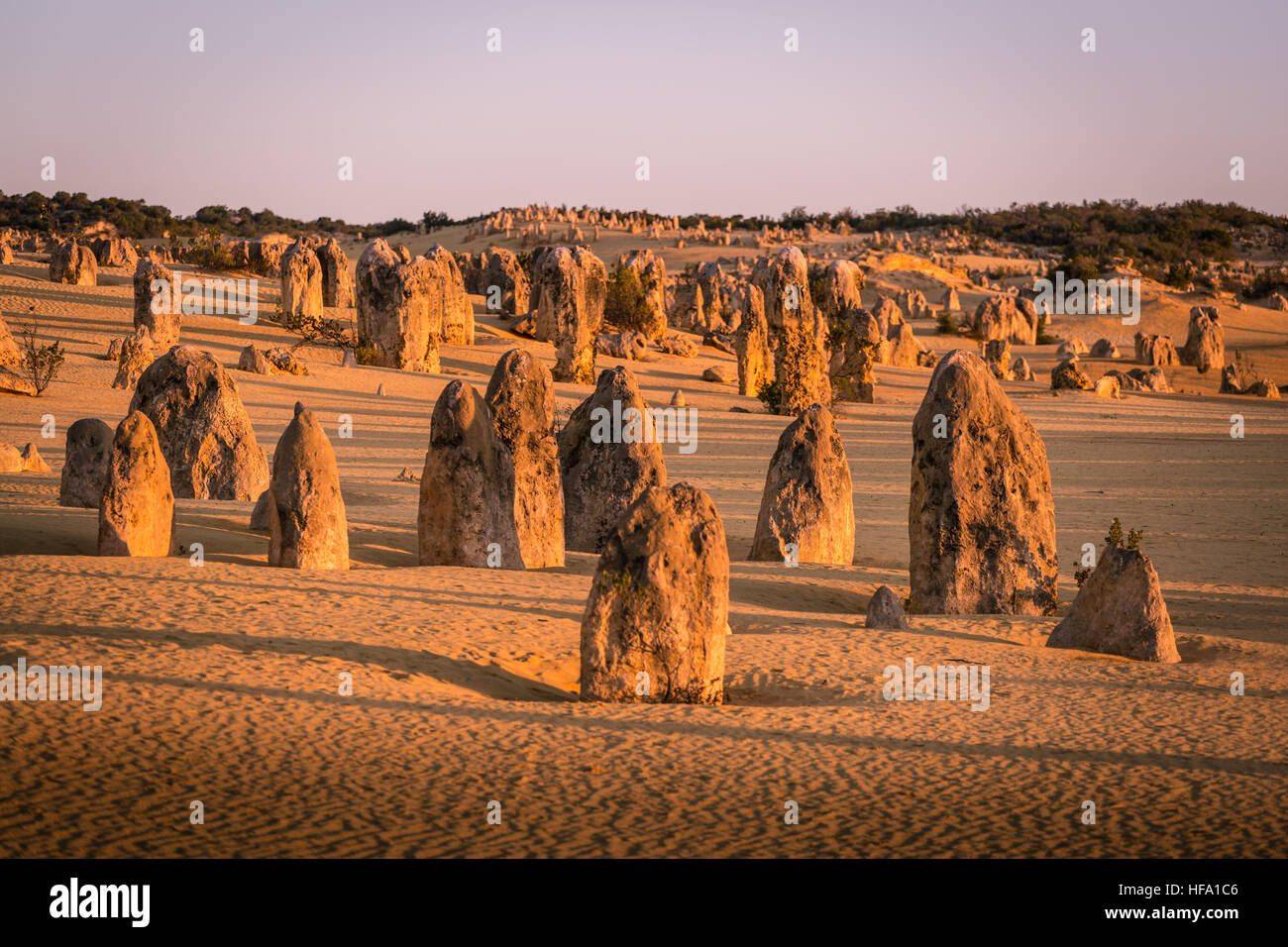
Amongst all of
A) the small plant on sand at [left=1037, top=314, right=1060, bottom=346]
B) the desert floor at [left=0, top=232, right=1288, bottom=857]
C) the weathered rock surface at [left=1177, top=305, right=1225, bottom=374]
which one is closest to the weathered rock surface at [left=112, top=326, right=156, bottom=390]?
the desert floor at [left=0, top=232, right=1288, bottom=857]

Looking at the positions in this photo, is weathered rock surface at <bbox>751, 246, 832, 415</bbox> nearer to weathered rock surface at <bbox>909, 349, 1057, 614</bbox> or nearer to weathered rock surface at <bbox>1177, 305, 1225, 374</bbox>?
weathered rock surface at <bbox>909, 349, 1057, 614</bbox>

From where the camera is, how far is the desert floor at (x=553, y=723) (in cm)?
528

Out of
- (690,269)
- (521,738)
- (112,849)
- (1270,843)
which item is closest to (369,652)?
(521,738)

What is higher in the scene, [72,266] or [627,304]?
[72,266]

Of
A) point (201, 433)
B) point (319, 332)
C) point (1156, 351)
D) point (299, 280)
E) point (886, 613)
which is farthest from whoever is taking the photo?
point (1156, 351)

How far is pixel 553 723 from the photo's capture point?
6.79 meters

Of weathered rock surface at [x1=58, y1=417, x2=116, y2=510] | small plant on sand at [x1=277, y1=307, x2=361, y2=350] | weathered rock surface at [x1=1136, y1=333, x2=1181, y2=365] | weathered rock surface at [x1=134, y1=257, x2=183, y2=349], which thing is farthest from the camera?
weathered rock surface at [x1=1136, y1=333, x2=1181, y2=365]

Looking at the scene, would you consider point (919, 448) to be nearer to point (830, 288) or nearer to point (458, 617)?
point (458, 617)

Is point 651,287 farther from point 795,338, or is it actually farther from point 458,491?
point 458,491

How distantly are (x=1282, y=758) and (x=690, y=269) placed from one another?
49.4m

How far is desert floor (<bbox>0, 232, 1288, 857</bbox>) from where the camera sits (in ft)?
17.3

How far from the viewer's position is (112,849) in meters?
4.87

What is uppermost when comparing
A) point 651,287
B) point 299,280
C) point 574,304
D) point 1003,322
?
point 651,287

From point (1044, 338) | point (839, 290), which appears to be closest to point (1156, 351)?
point (1044, 338)
